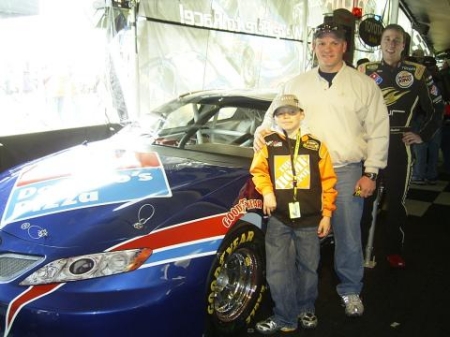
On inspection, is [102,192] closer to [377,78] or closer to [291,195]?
[291,195]

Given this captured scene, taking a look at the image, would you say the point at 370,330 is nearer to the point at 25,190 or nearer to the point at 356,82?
the point at 356,82

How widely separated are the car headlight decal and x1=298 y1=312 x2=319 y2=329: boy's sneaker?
1.15m

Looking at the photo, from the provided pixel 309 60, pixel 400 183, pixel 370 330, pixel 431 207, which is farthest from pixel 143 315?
pixel 309 60

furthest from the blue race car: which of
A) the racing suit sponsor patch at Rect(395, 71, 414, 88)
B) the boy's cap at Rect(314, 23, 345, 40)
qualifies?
the racing suit sponsor patch at Rect(395, 71, 414, 88)

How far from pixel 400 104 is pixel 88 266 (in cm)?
255

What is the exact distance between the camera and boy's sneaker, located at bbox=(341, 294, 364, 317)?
9.38ft

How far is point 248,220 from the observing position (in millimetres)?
2586

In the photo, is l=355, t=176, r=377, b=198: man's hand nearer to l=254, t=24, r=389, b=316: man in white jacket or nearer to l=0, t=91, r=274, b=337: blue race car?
l=254, t=24, r=389, b=316: man in white jacket

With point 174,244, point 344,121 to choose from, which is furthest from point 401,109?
point 174,244

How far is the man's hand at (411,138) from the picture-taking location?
3.38 meters

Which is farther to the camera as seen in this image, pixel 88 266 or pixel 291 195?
pixel 291 195

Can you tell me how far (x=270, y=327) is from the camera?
104 inches

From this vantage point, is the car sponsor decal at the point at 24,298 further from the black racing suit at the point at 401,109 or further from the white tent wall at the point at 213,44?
the white tent wall at the point at 213,44

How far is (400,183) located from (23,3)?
4.07 metres
